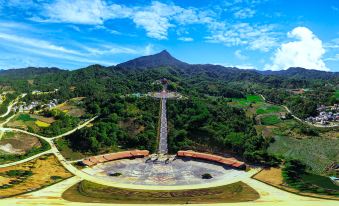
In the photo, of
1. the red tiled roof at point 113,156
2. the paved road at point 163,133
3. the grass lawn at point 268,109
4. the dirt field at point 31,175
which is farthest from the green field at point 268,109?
the dirt field at point 31,175

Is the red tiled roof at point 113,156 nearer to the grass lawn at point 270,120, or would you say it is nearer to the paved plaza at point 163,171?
the paved plaza at point 163,171

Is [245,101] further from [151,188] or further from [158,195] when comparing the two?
[158,195]

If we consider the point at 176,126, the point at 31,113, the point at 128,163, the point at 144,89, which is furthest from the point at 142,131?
the point at 144,89

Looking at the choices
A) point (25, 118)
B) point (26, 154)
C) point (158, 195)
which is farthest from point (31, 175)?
point (25, 118)

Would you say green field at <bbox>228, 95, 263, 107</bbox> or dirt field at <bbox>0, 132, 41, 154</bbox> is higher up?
green field at <bbox>228, 95, 263, 107</bbox>

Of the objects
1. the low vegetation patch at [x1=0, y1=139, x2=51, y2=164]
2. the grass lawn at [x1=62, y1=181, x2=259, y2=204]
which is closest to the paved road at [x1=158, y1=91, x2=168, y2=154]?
the grass lawn at [x1=62, y1=181, x2=259, y2=204]

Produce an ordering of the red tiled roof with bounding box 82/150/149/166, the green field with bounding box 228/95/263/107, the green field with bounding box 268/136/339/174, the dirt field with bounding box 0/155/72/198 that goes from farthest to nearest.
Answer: the green field with bounding box 228/95/263/107
the green field with bounding box 268/136/339/174
the red tiled roof with bounding box 82/150/149/166
the dirt field with bounding box 0/155/72/198

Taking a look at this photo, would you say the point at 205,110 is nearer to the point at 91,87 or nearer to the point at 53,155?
the point at 53,155

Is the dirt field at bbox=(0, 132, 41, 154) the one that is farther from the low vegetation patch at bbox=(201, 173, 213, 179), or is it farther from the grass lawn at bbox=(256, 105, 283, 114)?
the grass lawn at bbox=(256, 105, 283, 114)
